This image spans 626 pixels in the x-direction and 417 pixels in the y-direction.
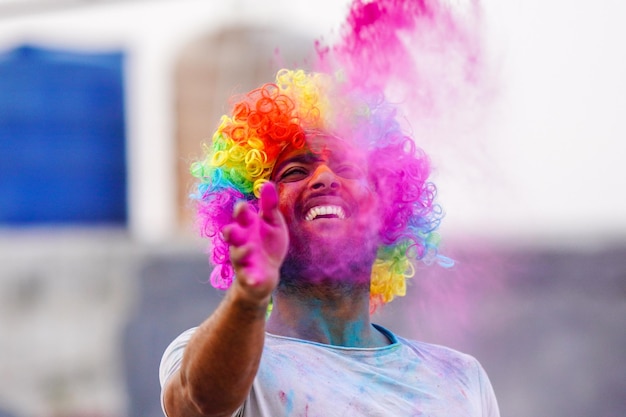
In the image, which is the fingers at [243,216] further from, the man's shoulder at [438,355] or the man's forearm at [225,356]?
the man's shoulder at [438,355]

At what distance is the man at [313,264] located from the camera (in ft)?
6.99

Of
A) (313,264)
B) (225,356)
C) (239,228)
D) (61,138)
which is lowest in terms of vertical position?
(225,356)

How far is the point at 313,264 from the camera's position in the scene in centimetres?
260

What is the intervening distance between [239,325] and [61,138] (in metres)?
8.44

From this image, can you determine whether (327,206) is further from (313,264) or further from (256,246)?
(256,246)

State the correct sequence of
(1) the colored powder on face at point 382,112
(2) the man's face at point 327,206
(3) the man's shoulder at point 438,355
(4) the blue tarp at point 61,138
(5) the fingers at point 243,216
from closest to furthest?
1. (5) the fingers at point 243,216
2. (2) the man's face at point 327,206
3. (3) the man's shoulder at point 438,355
4. (1) the colored powder on face at point 382,112
5. (4) the blue tarp at point 61,138

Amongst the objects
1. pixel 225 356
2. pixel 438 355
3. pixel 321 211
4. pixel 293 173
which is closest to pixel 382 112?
pixel 293 173

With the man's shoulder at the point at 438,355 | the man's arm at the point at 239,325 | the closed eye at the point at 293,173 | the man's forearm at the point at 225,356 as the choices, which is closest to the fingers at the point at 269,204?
the man's arm at the point at 239,325

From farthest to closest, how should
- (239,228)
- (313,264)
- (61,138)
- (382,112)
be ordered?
(61,138), (382,112), (313,264), (239,228)

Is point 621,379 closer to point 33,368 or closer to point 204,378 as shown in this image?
point 33,368

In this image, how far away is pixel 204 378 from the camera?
7.07ft

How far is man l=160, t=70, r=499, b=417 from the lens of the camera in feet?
6.99

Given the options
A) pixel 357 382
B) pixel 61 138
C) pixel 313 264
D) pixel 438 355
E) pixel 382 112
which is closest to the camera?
pixel 357 382

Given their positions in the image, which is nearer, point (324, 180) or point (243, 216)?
point (243, 216)
